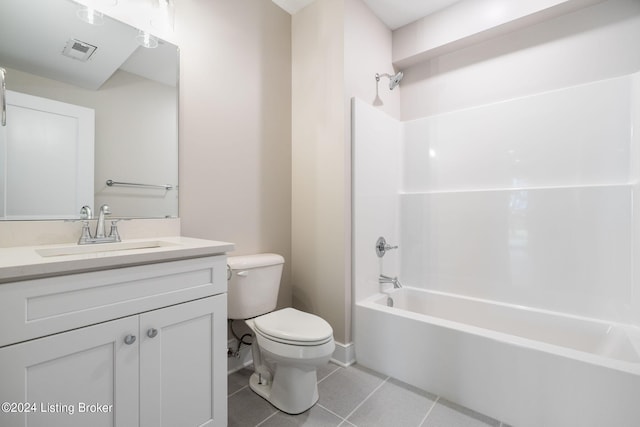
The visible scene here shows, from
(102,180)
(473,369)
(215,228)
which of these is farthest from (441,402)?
(102,180)

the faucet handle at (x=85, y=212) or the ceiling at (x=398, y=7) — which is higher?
the ceiling at (x=398, y=7)

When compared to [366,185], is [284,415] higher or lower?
→ lower

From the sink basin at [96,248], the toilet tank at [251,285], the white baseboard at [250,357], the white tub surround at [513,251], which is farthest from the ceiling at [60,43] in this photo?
the white baseboard at [250,357]

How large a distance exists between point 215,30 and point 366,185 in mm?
1398

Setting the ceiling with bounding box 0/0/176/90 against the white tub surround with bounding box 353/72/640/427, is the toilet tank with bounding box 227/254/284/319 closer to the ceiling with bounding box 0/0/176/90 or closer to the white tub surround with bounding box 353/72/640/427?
the white tub surround with bounding box 353/72/640/427

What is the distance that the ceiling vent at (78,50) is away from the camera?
1.30 meters

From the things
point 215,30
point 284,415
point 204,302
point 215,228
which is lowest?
point 284,415

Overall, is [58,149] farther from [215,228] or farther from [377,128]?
[377,128]

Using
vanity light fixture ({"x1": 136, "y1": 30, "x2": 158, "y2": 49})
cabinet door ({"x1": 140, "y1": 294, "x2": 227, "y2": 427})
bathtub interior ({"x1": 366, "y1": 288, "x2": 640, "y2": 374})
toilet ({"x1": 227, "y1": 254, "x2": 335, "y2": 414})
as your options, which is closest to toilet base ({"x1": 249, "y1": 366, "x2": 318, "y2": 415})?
toilet ({"x1": 227, "y1": 254, "x2": 335, "y2": 414})

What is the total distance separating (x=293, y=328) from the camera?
5.03 ft

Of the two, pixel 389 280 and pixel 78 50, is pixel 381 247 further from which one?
pixel 78 50

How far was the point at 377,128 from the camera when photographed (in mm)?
2254

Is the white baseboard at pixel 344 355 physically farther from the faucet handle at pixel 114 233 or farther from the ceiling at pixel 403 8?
the ceiling at pixel 403 8

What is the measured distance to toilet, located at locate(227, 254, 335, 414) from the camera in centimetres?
142
